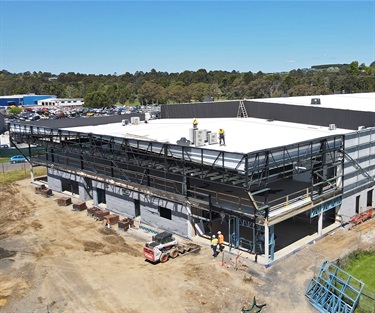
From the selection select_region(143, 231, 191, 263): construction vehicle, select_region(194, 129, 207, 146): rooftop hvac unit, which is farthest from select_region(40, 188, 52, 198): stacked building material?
select_region(194, 129, 207, 146): rooftop hvac unit

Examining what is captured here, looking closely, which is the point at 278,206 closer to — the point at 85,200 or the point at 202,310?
the point at 202,310

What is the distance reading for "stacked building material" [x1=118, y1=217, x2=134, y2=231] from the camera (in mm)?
33562

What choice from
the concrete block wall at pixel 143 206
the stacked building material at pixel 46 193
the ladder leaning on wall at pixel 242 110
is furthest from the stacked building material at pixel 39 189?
the ladder leaning on wall at pixel 242 110

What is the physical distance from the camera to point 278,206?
28000 millimetres

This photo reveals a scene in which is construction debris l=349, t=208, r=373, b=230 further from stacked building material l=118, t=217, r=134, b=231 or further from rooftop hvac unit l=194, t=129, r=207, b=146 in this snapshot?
stacked building material l=118, t=217, r=134, b=231

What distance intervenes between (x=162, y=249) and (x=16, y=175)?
36911 millimetres

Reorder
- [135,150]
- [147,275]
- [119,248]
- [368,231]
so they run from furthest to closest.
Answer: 1. [135,150]
2. [368,231]
3. [119,248]
4. [147,275]

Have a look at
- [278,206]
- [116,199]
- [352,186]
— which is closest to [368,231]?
[352,186]

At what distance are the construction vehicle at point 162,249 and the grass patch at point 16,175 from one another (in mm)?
32878

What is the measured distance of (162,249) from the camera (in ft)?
89.8

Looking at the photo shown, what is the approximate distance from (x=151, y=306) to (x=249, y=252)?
929 cm

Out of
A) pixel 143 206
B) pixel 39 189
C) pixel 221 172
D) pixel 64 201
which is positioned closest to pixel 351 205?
pixel 221 172

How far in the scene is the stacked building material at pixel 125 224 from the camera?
3356 centimetres

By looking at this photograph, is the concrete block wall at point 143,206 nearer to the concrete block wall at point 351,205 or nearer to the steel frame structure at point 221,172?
the steel frame structure at point 221,172
